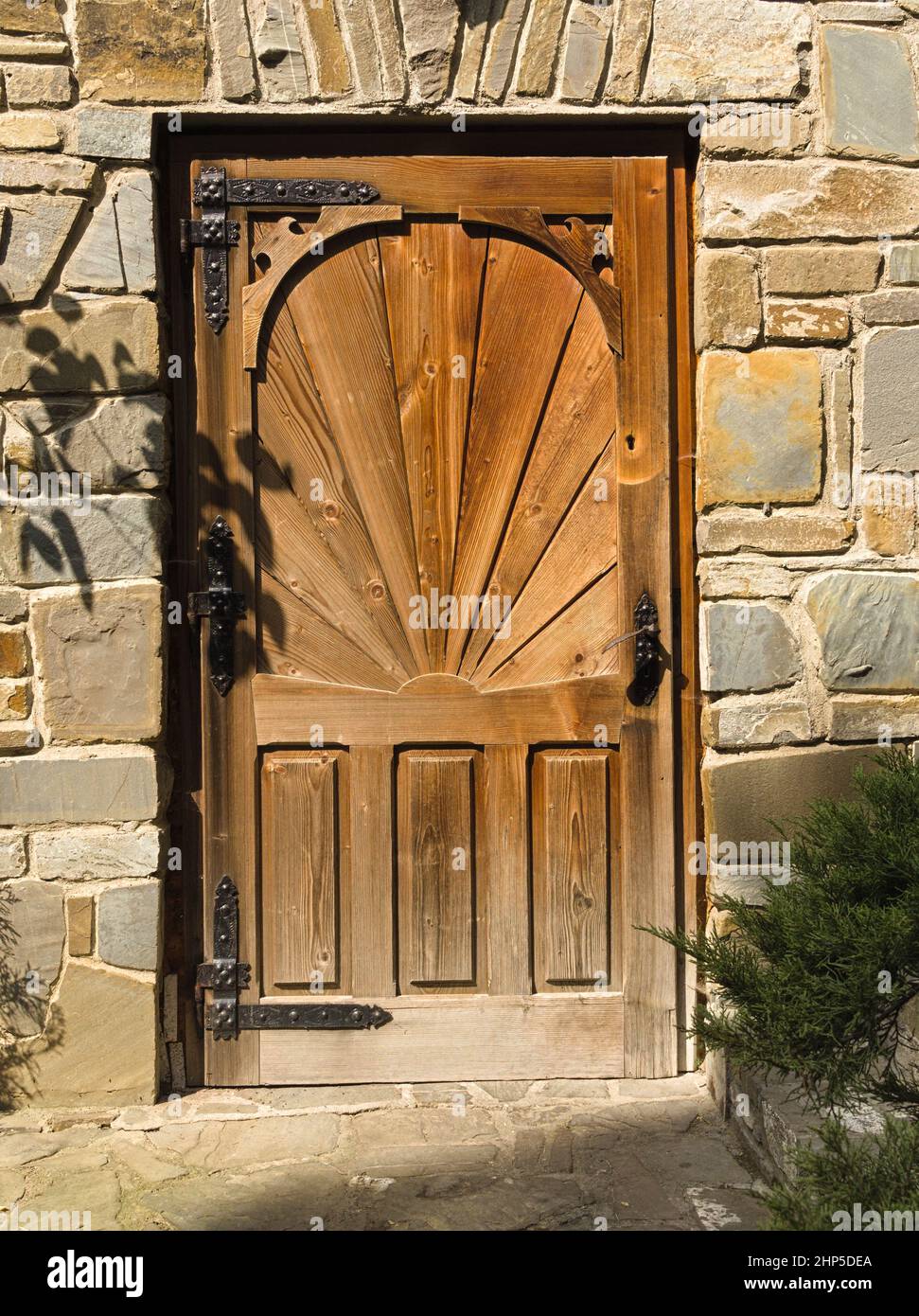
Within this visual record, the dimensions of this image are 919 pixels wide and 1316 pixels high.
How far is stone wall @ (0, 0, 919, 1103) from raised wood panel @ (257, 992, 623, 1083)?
40 cm

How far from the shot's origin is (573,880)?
3.12m

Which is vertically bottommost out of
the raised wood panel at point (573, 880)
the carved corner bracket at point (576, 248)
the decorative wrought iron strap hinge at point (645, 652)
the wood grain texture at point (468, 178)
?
the raised wood panel at point (573, 880)

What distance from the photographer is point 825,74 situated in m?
2.97

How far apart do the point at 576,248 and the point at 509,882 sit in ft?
5.50

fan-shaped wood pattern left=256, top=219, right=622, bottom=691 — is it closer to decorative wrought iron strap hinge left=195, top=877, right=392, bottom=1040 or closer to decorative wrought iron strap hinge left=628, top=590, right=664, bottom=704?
decorative wrought iron strap hinge left=628, top=590, right=664, bottom=704

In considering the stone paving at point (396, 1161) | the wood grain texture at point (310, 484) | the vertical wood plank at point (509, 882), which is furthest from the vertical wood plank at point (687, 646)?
the wood grain texture at point (310, 484)

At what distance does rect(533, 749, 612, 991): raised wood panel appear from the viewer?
3.11m

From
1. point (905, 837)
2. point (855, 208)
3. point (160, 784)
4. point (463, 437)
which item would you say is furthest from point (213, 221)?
point (905, 837)

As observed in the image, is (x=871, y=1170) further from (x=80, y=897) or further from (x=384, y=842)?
(x=80, y=897)

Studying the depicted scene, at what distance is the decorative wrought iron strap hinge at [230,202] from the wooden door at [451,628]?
0.10 ft

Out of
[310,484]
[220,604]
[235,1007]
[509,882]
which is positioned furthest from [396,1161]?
[310,484]

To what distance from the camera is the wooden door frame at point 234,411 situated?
3.06 metres

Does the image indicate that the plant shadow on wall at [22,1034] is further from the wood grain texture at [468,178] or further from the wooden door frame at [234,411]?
the wood grain texture at [468,178]

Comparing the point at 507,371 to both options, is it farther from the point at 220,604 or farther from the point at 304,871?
the point at 304,871
